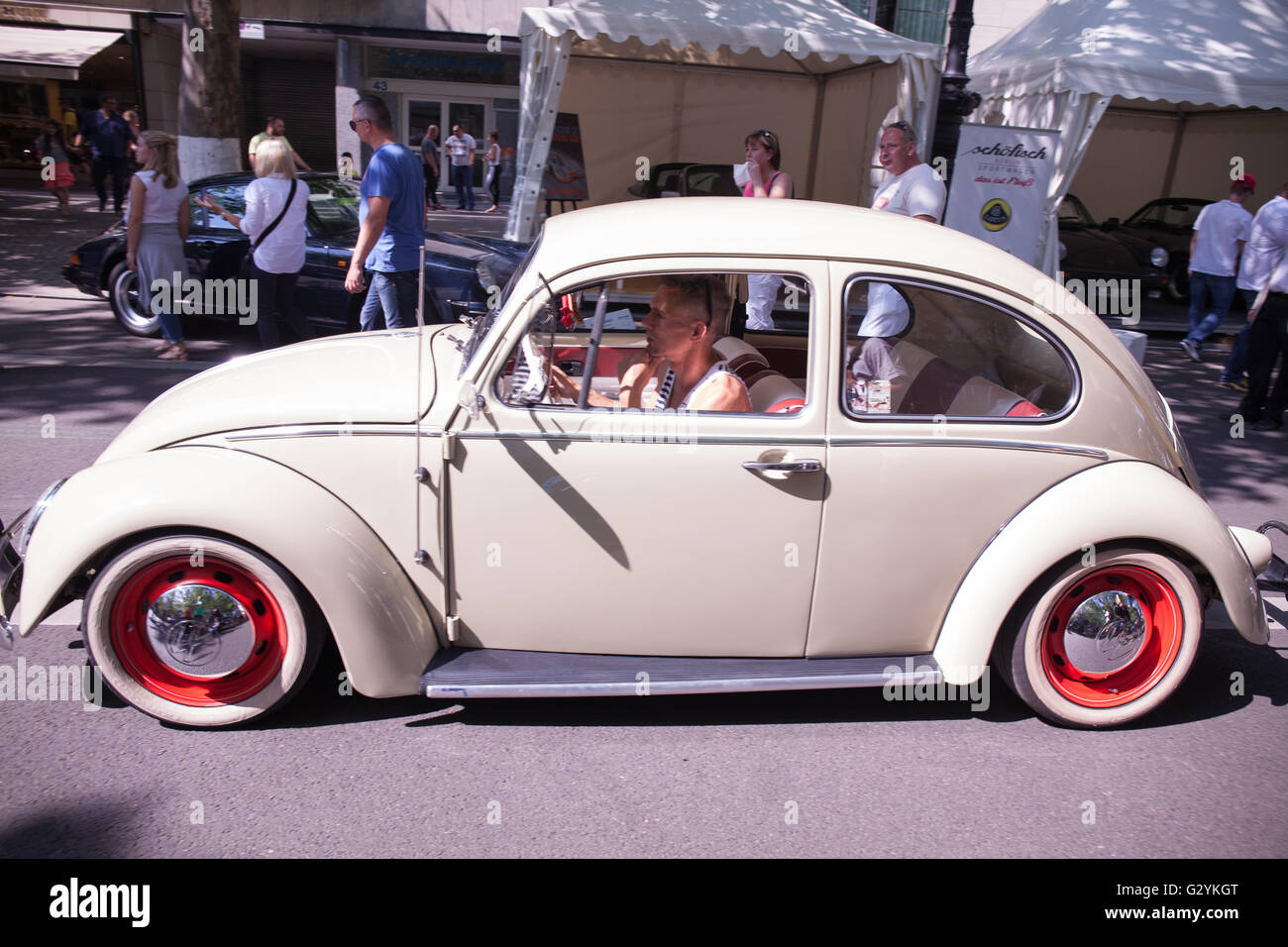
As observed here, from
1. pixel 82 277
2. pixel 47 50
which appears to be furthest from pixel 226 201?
pixel 47 50

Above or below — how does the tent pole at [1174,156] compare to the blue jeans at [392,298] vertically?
above

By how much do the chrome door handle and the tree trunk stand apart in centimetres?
966

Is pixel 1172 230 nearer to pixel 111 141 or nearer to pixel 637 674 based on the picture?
pixel 637 674

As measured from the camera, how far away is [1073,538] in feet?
10.1

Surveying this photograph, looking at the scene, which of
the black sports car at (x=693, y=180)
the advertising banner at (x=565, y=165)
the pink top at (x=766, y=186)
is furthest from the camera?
the black sports car at (x=693, y=180)

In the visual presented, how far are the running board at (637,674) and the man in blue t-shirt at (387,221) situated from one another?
345 centimetres

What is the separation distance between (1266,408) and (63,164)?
17.4 meters

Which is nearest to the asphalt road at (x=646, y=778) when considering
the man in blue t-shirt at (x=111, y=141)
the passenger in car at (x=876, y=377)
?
the passenger in car at (x=876, y=377)

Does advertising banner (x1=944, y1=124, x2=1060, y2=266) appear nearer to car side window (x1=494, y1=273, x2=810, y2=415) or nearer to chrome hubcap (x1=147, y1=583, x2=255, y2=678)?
car side window (x1=494, y1=273, x2=810, y2=415)

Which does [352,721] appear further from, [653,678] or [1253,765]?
[1253,765]

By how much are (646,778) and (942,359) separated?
6.17 feet

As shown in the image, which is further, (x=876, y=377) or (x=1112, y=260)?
(x=1112, y=260)

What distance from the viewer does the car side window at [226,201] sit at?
8109 millimetres
